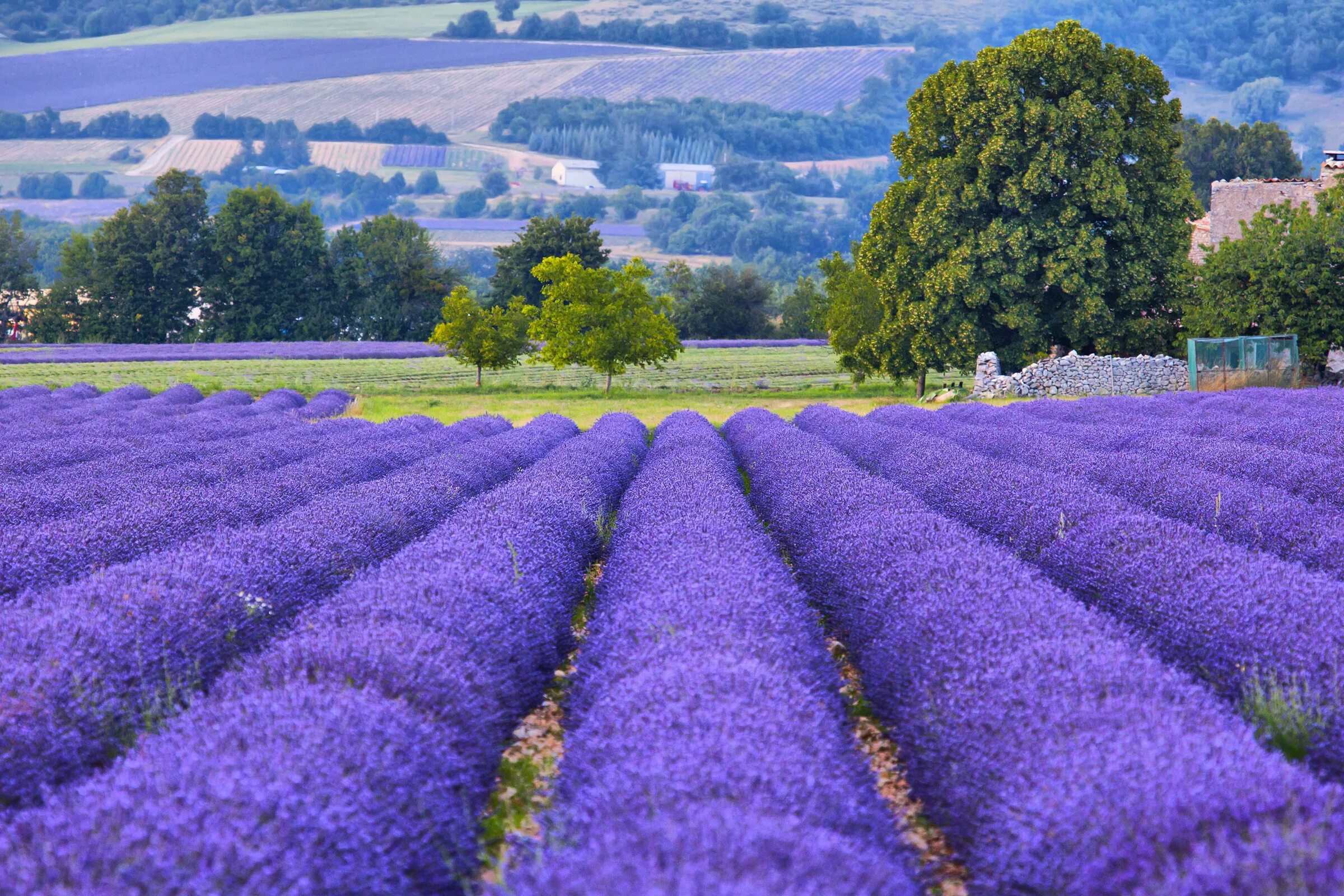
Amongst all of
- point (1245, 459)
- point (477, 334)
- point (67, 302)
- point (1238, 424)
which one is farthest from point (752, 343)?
point (1245, 459)

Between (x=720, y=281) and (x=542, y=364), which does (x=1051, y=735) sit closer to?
(x=542, y=364)

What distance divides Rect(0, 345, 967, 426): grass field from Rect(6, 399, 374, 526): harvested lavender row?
941cm

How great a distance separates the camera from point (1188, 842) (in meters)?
2.50

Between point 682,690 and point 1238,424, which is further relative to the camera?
point 1238,424

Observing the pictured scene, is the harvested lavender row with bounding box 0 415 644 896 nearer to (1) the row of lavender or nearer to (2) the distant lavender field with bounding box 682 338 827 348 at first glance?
(1) the row of lavender

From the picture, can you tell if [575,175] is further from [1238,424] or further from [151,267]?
[1238,424]

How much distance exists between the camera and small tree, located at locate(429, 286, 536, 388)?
3262 centimetres

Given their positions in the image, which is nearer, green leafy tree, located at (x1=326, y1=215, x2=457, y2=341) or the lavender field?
the lavender field

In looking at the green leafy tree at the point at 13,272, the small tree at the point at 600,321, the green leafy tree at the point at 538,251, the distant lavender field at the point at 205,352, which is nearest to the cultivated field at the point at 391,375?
the distant lavender field at the point at 205,352

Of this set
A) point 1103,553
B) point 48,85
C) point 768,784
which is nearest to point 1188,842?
point 768,784

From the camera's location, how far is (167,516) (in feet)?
24.6

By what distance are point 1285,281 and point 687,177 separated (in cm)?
18067

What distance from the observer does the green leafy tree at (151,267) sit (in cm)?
5534

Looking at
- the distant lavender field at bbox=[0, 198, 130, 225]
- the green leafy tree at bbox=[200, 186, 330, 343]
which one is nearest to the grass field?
the green leafy tree at bbox=[200, 186, 330, 343]
